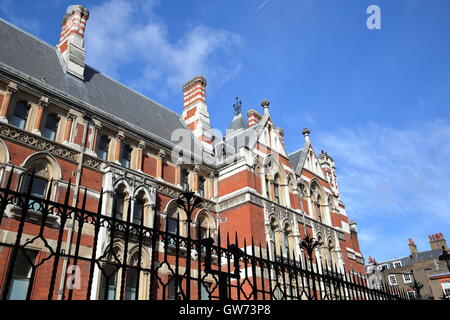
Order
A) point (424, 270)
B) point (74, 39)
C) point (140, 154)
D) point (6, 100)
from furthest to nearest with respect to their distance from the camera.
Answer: point (424, 270) < point (74, 39) < point (140, 154) < point (6, 100)

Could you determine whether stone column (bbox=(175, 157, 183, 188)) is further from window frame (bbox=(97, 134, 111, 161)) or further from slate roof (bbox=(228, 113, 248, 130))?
slate roof (bbox=(228, 113, 248, 130))

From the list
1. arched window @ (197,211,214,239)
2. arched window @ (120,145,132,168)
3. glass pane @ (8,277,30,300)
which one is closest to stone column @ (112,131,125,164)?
arched window @ (120,145,132,168)

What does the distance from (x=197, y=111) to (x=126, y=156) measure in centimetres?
960

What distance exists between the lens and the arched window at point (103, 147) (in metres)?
18.3

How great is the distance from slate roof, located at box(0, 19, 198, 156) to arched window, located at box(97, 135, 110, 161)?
4.64 feet

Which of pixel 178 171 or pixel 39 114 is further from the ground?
pixel 39 114

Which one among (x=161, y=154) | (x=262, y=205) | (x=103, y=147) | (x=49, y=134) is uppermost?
(x=161, y=154)

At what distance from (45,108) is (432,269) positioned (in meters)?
49.9

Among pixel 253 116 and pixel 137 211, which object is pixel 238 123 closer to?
pixel 253 116

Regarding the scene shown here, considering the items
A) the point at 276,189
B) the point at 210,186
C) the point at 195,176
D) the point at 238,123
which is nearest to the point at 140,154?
the point at 195,176

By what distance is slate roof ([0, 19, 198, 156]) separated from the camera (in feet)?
60.4

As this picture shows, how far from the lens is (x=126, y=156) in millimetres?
19609
